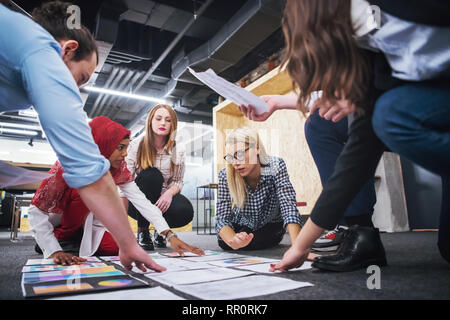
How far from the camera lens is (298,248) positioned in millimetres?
735

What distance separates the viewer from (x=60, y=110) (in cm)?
59

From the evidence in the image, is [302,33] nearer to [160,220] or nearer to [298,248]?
[298,248]

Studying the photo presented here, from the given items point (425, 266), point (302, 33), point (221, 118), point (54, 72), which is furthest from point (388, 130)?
point (221, 118)

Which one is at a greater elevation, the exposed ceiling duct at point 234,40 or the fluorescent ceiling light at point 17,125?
the exposed ceiling duct at point 234,40

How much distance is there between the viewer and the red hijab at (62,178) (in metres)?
1.25

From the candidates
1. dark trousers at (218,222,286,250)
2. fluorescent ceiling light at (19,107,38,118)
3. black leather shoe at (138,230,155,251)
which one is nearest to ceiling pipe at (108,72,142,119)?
fluorescent ceiling light at (19,107,38,118)

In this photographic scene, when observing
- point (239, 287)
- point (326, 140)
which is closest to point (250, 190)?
point (326, 140)

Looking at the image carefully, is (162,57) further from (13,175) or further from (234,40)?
(13,175)

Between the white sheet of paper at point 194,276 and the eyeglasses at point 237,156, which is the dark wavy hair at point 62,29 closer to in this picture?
the white sheet of paper at point 194,276

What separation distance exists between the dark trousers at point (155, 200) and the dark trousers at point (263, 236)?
1.18 feet

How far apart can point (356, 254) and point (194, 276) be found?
46cm

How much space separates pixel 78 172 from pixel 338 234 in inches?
49.4

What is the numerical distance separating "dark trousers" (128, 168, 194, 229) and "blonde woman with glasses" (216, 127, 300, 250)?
38 centimetres

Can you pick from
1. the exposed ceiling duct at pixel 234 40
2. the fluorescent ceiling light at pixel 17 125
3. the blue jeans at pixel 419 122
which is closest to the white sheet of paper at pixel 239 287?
the blue jeans at pixel 419 122
